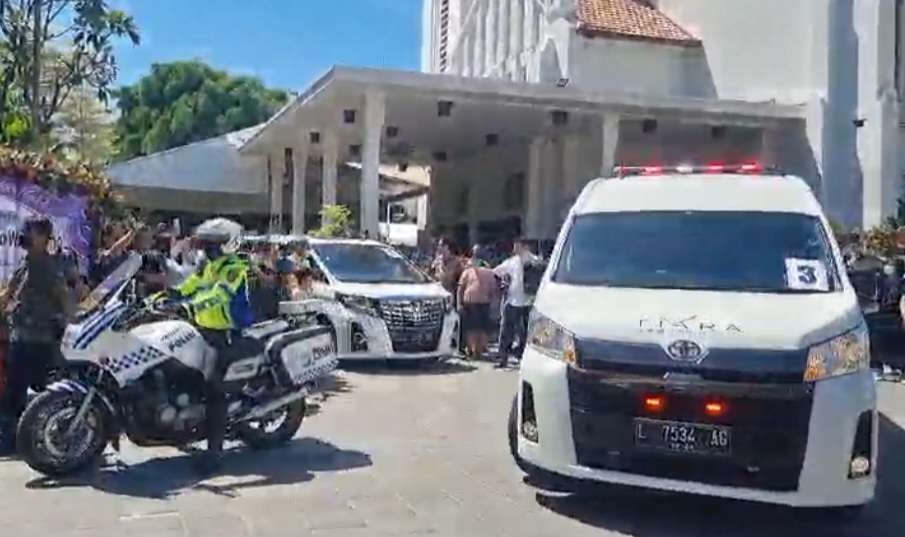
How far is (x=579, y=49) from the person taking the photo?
23.0m

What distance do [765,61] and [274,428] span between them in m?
17.9

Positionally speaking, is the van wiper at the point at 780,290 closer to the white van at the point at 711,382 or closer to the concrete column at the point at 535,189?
the white van at the point at 711,382

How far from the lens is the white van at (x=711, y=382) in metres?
5.08

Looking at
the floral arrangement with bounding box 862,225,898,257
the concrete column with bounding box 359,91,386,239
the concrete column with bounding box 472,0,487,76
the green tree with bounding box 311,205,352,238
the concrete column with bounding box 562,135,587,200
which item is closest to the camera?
the floral arrangement with bounding box 862,225,898,257

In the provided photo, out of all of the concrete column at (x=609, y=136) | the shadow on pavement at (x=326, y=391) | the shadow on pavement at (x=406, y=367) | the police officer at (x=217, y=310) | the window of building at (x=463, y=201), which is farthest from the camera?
the window of building at (x=463, y=201)

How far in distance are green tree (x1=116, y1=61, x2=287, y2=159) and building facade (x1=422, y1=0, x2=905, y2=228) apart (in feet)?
62.5

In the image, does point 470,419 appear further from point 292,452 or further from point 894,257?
point 894,257

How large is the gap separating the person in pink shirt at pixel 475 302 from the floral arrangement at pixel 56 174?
527 centimetres

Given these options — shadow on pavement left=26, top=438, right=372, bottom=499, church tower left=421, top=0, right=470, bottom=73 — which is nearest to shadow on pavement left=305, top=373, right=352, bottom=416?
shadow on pavement left=26, top=438, right=372, bottom=499

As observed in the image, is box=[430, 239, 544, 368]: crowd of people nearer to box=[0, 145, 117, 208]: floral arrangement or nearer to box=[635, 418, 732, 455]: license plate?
box=[0, 145, 117, 208]: floral arrangement

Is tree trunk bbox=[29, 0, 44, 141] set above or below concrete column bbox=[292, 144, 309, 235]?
above

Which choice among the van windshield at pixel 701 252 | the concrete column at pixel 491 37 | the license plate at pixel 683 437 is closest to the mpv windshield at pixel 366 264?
the van windshield at pixel 701 252

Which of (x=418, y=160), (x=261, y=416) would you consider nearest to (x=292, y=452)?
(x=261, y=416)

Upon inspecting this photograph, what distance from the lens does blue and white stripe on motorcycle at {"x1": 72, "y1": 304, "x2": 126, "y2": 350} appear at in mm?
6270
